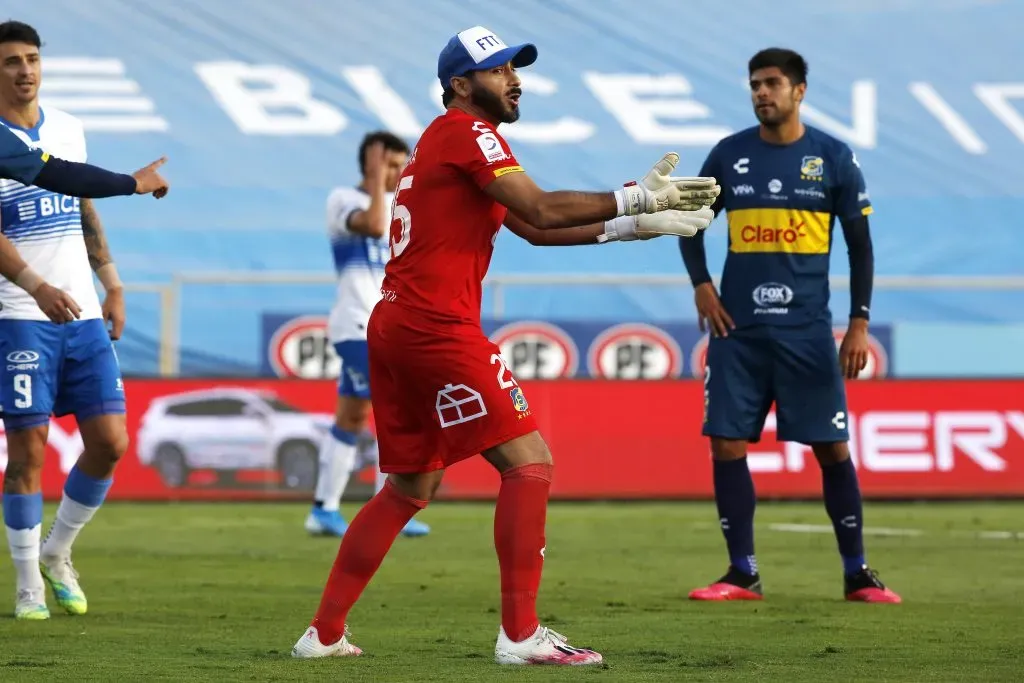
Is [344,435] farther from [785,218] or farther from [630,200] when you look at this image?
[630,200]

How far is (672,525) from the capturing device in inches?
504

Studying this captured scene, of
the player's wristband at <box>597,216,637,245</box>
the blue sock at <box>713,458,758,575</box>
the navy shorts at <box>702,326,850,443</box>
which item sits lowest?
the blue sock at <box>713,458,758,575</box>

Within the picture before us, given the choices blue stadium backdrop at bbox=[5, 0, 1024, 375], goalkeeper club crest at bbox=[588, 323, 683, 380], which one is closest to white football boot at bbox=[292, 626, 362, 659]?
goalkeeper club crest at bbox=[588, 323, 683, 380]

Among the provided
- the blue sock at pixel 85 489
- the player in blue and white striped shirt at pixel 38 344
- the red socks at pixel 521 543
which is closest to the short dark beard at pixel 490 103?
the red socks at pixel 521 543

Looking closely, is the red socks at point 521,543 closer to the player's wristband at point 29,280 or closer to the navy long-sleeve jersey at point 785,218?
the player's wristband at point 29,280

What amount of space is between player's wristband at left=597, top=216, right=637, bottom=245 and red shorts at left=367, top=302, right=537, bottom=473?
0.52m

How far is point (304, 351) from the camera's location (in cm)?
1644

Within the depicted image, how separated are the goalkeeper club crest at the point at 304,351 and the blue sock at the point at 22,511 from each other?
8.84 m

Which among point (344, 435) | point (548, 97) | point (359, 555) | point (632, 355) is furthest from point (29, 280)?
point (548, 97)

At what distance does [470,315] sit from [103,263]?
8.33 ft

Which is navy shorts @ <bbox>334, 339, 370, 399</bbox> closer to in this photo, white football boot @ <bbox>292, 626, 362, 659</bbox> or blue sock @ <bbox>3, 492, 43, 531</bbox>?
blue sock @ <bbox>3, 492, 43, 531</bbox>

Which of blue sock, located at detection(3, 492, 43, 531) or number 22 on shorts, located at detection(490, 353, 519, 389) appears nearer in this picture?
number 22 on shorts, located at detection(490, 353, 519, 389)

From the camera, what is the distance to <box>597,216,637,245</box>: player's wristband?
559 cm

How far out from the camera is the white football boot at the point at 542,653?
220 inches
